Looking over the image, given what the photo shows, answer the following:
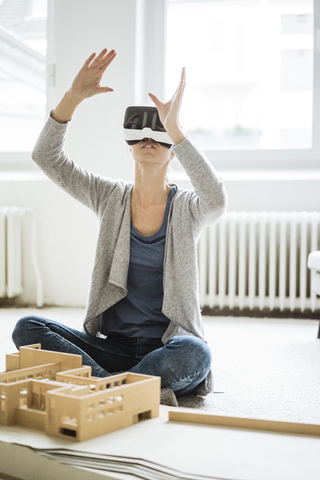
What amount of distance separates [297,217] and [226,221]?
0.40m

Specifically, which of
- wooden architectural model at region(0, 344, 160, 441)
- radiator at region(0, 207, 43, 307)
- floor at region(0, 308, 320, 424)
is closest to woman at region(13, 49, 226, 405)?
floor at region(0, 308, 320, 424)

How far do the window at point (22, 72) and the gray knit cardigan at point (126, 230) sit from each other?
83.6 inches

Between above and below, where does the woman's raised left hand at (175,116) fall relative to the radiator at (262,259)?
above

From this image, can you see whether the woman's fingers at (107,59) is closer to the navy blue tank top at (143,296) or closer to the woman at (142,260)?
the woman at (142,260)

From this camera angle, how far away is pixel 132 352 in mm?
1528

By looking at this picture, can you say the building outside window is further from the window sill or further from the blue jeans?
the blue jeans

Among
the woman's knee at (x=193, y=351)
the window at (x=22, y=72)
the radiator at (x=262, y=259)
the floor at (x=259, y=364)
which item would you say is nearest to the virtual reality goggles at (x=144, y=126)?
the woman's knee at (x=193, y=351)

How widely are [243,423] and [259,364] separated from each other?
3.86 ft

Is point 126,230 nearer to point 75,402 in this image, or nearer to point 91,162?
point 75,402

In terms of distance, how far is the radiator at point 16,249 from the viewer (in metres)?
3.25

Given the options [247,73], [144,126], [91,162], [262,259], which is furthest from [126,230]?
[247,73]

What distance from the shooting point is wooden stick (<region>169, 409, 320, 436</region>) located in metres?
0.86

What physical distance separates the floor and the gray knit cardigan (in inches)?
6.2

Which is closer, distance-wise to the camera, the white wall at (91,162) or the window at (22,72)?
the white wall at (91,162)
